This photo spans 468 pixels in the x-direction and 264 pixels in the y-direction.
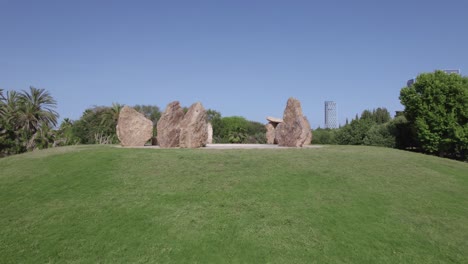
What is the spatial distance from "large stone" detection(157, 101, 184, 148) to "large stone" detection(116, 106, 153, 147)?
1.79 m

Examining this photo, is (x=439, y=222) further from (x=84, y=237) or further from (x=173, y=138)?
(x=173, y=138)

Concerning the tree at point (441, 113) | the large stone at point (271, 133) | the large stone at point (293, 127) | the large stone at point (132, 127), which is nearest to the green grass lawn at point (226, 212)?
the large stone at point (132, 127)

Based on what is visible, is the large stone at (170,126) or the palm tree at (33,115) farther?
the palm tree at (33,115)

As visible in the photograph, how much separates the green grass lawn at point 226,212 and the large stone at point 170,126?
5270 mm

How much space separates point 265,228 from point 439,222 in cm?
638

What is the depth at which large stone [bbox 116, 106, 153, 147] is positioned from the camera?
24594 millimetres

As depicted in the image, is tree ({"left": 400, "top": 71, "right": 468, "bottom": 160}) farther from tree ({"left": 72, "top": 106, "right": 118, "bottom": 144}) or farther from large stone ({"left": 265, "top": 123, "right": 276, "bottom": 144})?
tree ({"left": 72, "top": 106, "right": 118, "bottom": 144})

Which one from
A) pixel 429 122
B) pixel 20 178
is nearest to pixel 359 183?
pixel 20 178

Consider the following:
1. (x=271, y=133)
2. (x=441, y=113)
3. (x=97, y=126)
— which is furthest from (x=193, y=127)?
(x=97, y=126)

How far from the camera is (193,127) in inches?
912

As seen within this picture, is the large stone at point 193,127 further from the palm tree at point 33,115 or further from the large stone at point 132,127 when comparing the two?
the palm tree at point 33,115

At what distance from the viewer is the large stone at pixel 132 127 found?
24.6 m

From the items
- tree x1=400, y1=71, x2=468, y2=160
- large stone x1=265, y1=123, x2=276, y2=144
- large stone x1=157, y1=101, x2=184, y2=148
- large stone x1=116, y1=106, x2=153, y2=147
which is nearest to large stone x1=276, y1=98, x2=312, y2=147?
large stone x1=265, y1=123, x2=276, y2=144

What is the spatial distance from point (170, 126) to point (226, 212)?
43.2 ft
